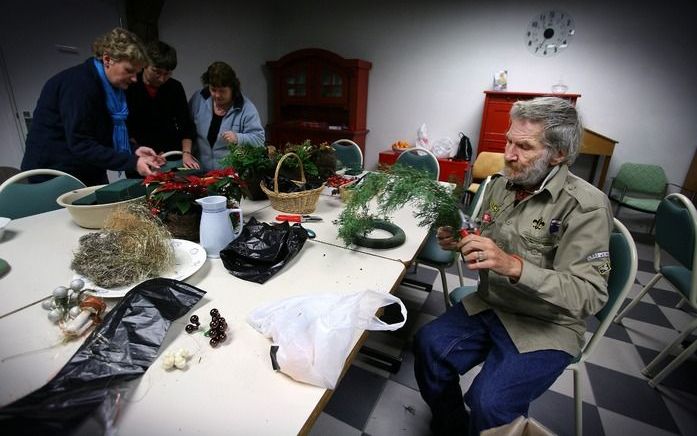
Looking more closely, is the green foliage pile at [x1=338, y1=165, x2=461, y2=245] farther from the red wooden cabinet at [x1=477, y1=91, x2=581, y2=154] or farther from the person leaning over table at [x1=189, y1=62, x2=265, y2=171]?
the red wooden cabinet at [x1=477, y1=91, x2=581, y2=154]

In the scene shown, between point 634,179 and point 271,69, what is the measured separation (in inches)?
204

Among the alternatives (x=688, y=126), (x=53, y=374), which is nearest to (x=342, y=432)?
(x=53, y=374)

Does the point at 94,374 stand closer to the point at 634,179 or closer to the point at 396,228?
the point at 396,228

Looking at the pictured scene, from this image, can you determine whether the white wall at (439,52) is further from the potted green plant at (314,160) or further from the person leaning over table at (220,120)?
the potted green plant at (314,160)

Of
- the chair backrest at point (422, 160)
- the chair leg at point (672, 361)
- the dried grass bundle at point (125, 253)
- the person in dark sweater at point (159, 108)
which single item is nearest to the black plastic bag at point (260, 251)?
the dried grass bundle at point (125, 253)

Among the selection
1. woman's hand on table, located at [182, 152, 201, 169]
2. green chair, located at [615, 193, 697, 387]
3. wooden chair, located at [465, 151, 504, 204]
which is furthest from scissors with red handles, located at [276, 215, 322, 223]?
wooden chair, located at [465, 151, 504, 204]

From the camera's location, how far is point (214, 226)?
1.21 m

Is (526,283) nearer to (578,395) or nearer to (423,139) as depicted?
(578,395)

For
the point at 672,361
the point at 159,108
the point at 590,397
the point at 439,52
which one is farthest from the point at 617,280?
the point at 439,52

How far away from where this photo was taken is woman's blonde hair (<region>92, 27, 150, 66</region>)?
167 centimetres

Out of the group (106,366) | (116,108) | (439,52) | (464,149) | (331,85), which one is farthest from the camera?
(331,85)

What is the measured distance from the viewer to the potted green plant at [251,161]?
171 centimetres

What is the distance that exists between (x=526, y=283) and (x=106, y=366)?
1.09 meters

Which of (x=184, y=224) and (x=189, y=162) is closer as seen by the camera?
(x=184, y=224)
